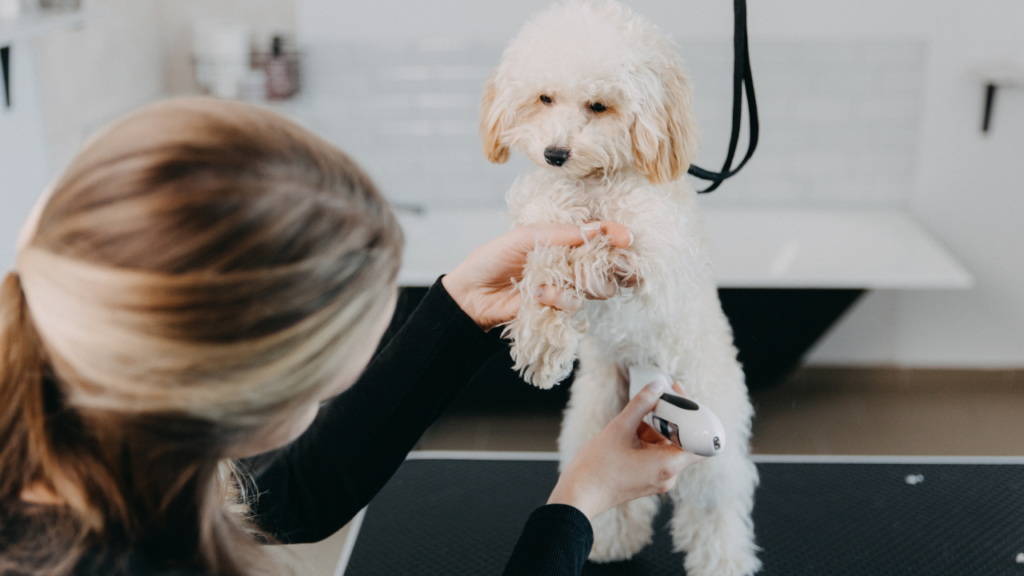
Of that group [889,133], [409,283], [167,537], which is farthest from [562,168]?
[889,133]

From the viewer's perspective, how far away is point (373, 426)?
3.40 ft

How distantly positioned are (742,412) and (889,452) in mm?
1623

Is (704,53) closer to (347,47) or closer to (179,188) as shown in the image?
(347,47)

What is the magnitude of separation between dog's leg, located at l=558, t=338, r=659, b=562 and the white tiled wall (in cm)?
180

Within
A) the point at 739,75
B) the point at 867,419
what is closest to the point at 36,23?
the point at 739,75

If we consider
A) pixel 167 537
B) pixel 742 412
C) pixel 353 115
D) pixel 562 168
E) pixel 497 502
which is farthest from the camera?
pixel 353 115

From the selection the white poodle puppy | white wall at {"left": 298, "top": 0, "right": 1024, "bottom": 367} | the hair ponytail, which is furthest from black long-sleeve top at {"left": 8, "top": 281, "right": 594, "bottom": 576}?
white wall at {"left": 298, "top": 0, "right": 1024, "bottom": 367}

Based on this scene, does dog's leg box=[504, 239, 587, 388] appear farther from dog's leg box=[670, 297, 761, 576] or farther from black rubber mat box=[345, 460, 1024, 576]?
black rubber mat box=[345, 460, 1024, 576]

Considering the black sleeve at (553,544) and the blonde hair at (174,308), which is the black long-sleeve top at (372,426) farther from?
the blonde hair at (174,308)

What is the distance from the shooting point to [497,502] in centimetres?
154

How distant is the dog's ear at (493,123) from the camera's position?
3.40ft

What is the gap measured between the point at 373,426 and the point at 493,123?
1.51 ft

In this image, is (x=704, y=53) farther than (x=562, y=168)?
Yes

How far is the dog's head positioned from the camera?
0.93 m
